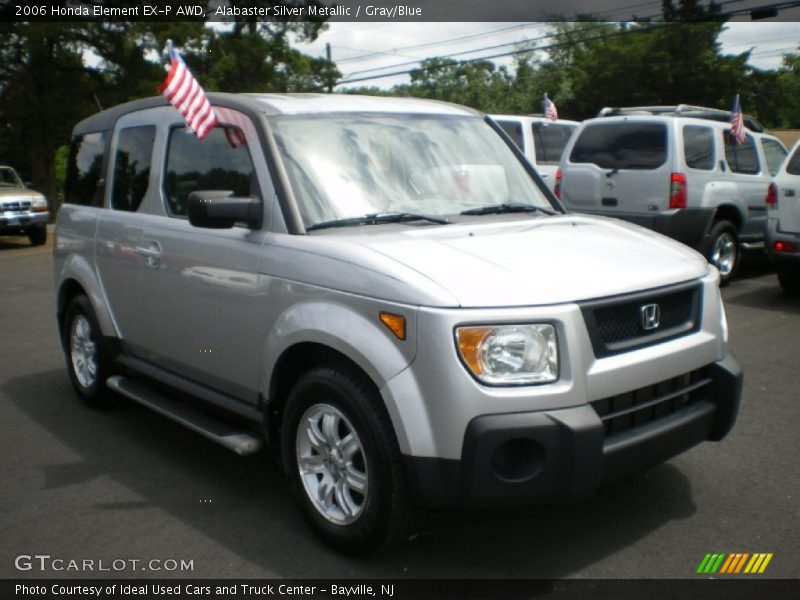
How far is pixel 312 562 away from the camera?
11.7ft

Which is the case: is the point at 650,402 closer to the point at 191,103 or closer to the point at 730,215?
the point at 191,103

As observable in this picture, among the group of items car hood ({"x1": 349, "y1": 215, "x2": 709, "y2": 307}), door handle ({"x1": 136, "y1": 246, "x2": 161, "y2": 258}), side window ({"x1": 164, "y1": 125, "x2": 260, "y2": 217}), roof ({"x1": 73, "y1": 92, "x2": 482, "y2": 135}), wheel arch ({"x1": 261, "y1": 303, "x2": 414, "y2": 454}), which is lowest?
wheel arch ({"x1": 261, "y1": 303, "x2": 414, "y2": 454})

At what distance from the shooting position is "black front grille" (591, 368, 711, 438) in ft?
10.9

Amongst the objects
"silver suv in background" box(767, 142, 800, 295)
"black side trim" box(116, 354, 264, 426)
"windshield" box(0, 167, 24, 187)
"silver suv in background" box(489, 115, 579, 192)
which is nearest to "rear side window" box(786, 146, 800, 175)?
"silver suv in background" box(767, 142, 800, 295)

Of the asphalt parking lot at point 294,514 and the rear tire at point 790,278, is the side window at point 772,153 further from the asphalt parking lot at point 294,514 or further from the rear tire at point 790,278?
the asphalt parking lot at point 294,514

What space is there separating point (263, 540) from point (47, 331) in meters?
5.71

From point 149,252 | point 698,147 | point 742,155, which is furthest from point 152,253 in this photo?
point 742,155

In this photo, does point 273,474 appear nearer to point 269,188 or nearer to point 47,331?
point 269,188

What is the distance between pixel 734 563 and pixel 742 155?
885 cm

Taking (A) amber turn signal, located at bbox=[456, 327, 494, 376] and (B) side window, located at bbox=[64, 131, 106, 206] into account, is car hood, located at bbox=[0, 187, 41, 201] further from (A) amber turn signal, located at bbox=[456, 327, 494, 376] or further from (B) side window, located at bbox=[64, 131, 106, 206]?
(A) amber turn signal, located at bbox=[456, 327, 494, 376]

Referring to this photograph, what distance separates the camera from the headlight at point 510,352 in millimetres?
3094

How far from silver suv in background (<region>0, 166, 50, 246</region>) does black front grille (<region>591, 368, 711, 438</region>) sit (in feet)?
54.1

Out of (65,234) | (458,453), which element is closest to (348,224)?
(458,453)

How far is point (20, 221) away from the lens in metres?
17.5
